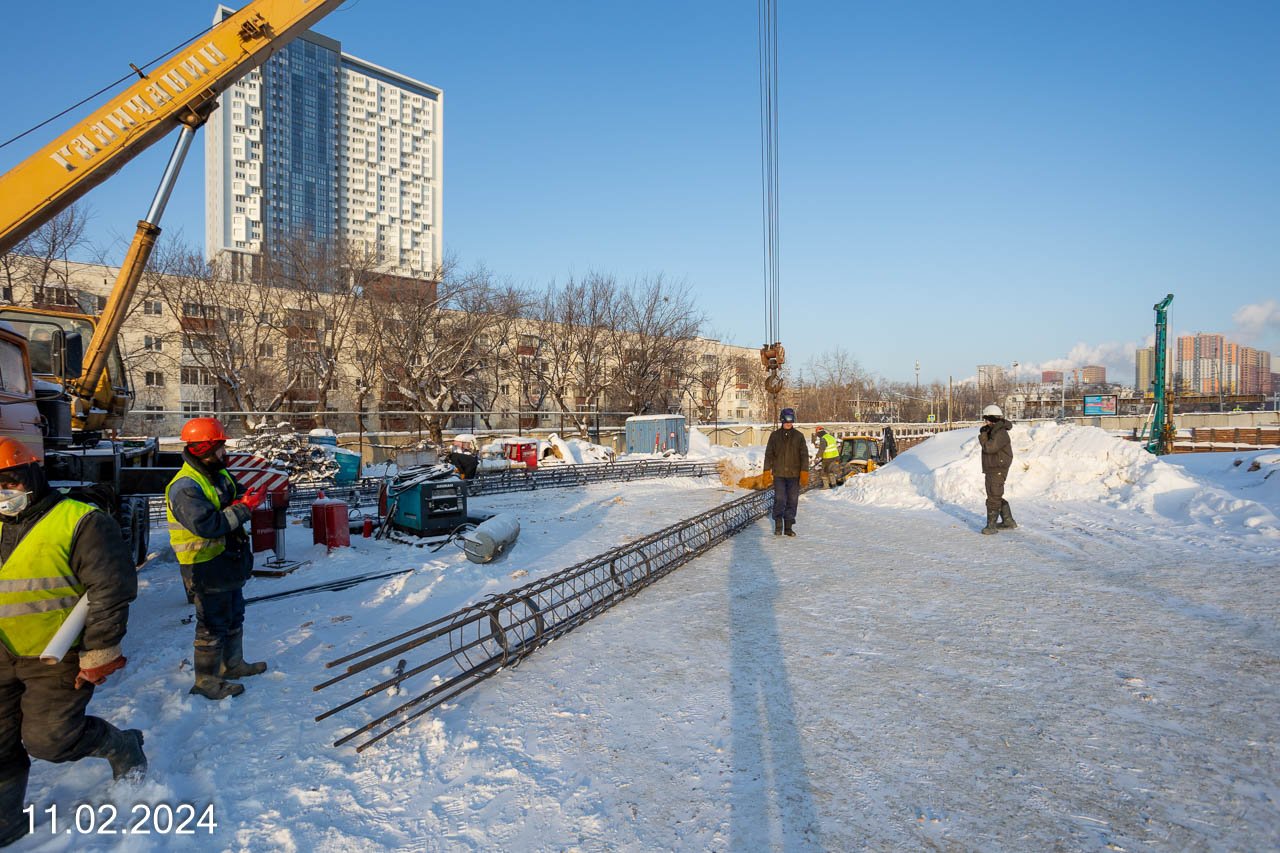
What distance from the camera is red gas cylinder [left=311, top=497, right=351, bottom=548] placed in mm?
9328

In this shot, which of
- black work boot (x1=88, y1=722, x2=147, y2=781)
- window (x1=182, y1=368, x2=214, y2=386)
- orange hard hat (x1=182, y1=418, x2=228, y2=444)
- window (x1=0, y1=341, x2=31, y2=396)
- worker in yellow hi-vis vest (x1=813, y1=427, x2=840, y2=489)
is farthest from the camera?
window (x1=182, y1=368, x2=214, y2=386)

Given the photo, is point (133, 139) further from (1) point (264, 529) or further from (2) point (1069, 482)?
(2) point (1069, 482)

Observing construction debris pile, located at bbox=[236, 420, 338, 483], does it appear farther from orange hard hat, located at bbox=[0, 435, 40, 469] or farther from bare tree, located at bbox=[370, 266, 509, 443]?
orange hard hat, located at bbox=[0, 435, 40, 469]

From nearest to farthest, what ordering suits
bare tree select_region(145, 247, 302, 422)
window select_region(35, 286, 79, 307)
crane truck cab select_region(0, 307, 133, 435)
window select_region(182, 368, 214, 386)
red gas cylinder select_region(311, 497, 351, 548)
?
crane truck cab select_region(0, 307, 133, 435) → red gas cylinder select_region(311, 497, 351, 548) → window select_region(35, 286, 79, 307) → bare tree select_region(145, 247, 302, 422) → window select_region(182, 368, 214, 386)

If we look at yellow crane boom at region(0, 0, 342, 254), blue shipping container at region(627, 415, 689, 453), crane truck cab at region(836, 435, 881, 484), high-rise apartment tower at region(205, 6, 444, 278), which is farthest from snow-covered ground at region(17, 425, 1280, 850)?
high-rise apartment tower at region(205, 6, 444, 278)

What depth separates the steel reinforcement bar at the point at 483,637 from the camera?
13.4 ft

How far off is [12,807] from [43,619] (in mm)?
884

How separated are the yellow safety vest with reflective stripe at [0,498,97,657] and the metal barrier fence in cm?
884

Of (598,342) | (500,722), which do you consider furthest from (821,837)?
(598,342)

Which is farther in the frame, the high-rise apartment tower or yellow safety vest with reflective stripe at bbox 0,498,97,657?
the high-rise apartment tower

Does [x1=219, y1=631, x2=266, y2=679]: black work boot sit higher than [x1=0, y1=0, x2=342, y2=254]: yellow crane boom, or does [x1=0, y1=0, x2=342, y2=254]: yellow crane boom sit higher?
[x1=0, y1=0, x2=342, y2=254]: yellow crane boom

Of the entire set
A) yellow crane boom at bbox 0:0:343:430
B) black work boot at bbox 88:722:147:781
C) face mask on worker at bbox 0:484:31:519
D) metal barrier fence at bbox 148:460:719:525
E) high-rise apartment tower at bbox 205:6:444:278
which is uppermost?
high-rise apartment tower at bbox 205:6:444:278

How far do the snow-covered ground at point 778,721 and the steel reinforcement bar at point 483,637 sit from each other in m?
0.15

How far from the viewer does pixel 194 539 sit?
4492 millimetres
